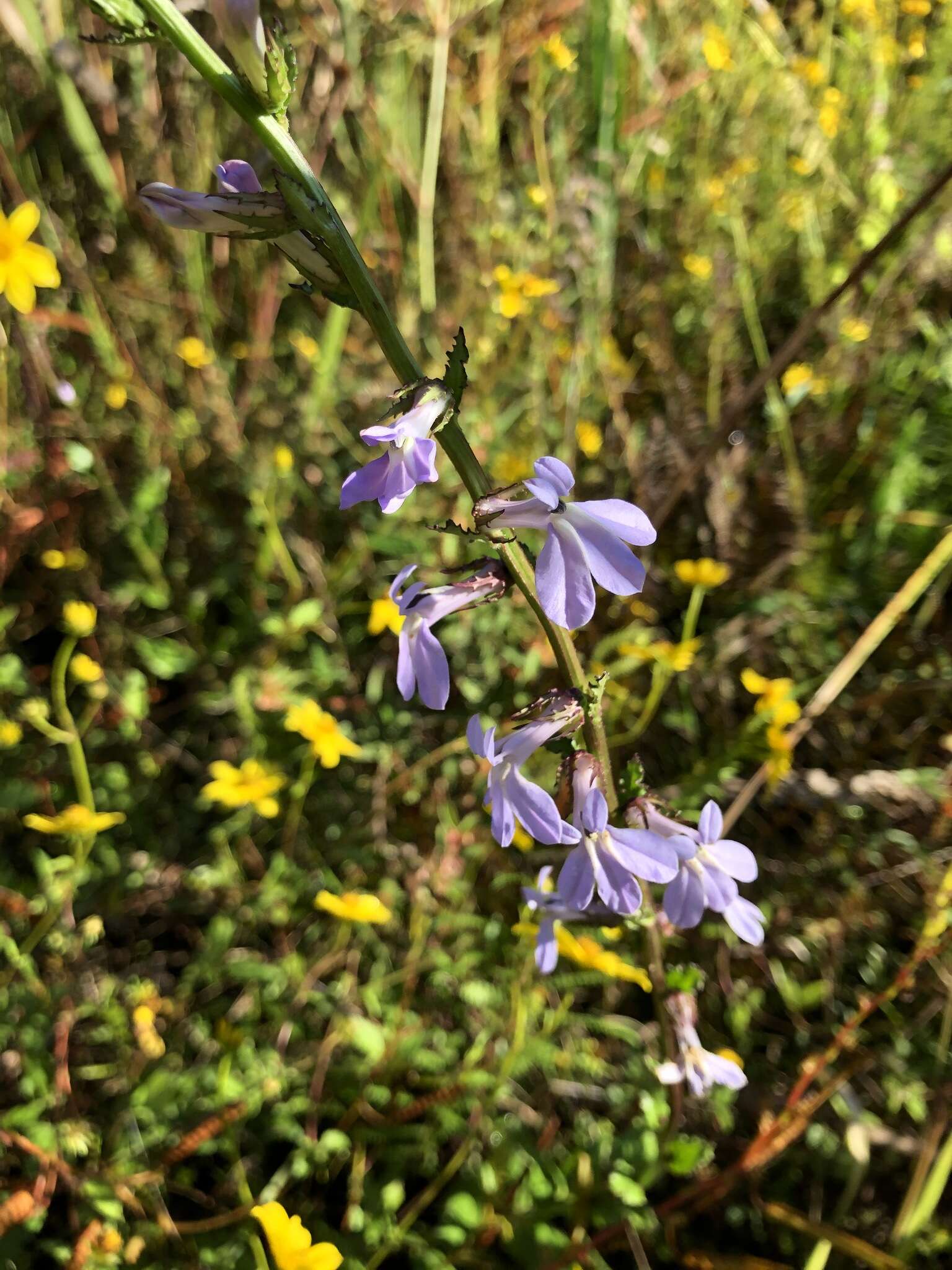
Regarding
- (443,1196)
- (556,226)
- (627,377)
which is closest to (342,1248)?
(443,1196)

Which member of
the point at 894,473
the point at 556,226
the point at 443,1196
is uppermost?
the point at 556,226

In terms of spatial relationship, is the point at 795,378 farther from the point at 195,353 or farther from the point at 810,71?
the point at 195,353

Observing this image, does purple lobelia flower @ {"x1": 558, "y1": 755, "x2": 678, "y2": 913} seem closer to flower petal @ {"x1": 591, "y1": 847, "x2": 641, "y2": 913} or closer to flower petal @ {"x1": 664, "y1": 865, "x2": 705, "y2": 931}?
flower petal @ {"x1": 591, "y1": 847, "x2": 641, "y2": 913}

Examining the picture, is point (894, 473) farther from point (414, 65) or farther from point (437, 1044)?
point (414, 65)

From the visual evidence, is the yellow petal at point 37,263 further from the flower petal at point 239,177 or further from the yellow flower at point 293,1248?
the yellow flower at point 293,1248

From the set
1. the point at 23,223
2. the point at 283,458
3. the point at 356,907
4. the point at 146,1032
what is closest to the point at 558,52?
the point at 283,458

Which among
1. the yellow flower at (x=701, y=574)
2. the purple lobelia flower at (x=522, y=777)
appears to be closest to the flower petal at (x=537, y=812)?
the purple lobelia flower at (x=522, y=777)
